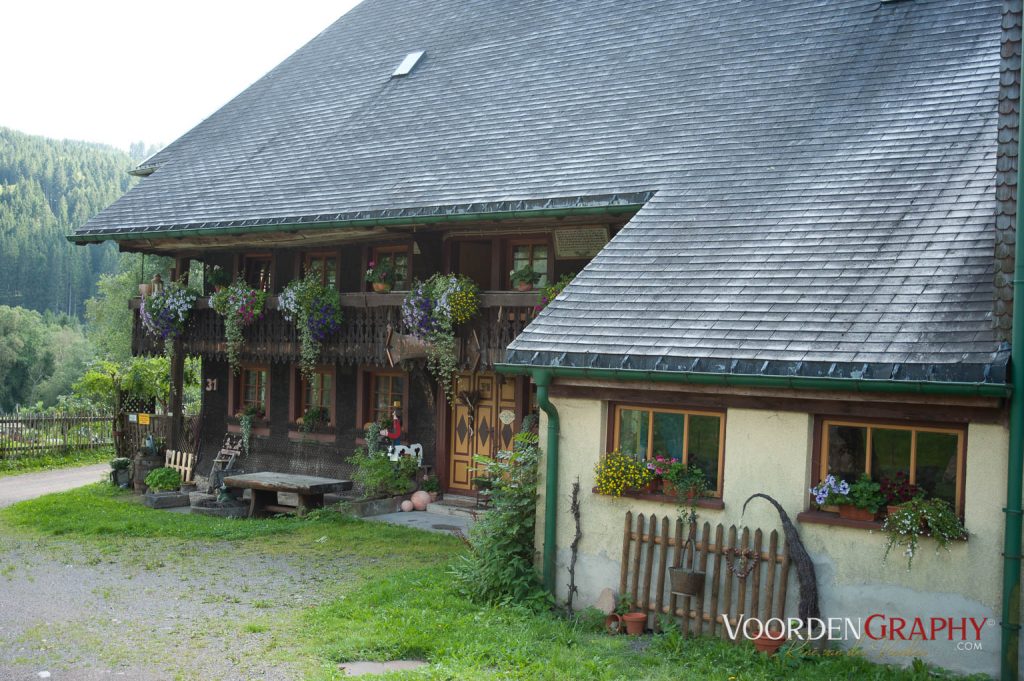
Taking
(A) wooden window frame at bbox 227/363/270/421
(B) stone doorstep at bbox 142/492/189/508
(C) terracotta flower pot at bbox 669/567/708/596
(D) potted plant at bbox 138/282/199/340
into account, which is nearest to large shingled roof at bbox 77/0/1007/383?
(D) potted plant at bbox 138/282/199/340

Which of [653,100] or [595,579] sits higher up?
[653,100]

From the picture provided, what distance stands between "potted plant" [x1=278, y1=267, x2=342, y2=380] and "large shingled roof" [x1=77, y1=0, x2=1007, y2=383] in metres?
1.24

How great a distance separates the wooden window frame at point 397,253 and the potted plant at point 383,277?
0.26 m

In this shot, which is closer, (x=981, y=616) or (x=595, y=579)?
(x=981, y=616)

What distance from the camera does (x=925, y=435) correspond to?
8.20m

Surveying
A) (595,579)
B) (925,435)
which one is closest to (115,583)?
(595,579)

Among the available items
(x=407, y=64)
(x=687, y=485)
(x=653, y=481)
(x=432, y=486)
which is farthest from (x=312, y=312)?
(x=687, y=485)

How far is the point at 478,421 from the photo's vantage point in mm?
16250

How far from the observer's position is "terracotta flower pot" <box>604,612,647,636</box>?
9070mm

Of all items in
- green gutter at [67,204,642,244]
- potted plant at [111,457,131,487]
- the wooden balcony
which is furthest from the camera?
potted plant at [111,457,131,487]

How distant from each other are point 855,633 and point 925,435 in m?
1.75

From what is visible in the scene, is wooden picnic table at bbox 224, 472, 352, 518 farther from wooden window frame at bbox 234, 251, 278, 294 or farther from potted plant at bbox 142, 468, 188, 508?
wooden window frame at bbox 234, 251, 278, 294

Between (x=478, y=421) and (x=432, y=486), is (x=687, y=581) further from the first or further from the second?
(x=432, y=486)

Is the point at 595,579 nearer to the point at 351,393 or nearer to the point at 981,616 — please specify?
the point at 981,616
